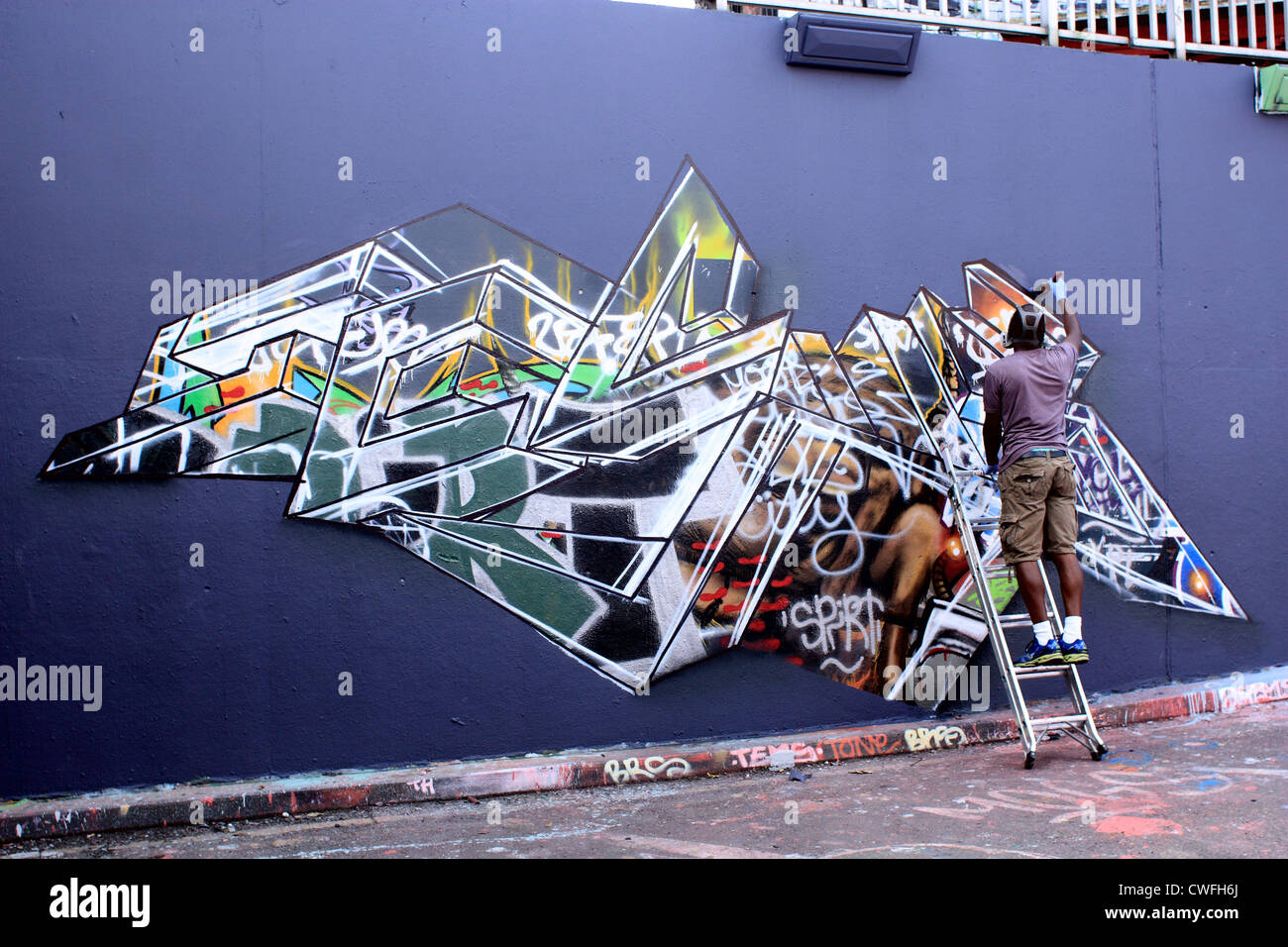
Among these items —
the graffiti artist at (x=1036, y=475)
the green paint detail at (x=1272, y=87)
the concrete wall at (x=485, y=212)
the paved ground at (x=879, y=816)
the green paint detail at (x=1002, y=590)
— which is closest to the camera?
the paved ground at (x=879, y=816)

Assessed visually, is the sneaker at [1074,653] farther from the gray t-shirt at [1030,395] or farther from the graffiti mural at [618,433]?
the gray t-shirt at [1030,395]

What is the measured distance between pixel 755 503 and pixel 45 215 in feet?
11.7

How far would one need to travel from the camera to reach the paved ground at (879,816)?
3.60 m

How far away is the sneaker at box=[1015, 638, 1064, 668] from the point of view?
4.71 meters

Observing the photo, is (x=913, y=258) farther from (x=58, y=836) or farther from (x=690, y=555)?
(x=58, y=836)

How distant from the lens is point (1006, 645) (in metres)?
5.00

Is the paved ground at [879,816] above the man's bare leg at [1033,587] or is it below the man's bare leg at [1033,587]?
below

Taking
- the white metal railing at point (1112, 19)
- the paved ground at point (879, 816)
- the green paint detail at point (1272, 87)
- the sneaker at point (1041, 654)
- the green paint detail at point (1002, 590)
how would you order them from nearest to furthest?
1. the paved ground at point (879, 816)
2. the sneaker at point (1041, 654)
3. the green paint detail at point (1002, 590)
4. the white metal railing at point (1112, 19)
5. the green paint detail at point (1272, 87)

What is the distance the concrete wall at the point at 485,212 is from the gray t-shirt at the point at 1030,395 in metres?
0.80

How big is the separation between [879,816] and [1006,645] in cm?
134

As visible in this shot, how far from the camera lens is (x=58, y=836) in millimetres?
4305

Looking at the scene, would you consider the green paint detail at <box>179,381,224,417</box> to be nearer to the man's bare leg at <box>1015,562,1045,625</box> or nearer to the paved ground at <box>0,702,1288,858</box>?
the paved ground at <box>0,702,1288,858</box>

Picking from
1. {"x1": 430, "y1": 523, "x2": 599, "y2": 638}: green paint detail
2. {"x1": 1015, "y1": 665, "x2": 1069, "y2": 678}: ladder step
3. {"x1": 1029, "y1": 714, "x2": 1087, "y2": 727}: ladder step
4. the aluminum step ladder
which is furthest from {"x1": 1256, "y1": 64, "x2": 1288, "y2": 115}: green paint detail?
{"x1": 430, "y1": 523, "x2": 599, "y2": 638}: green paint detail

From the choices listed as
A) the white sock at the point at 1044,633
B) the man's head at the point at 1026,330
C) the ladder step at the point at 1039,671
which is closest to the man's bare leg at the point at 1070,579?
the white sock at the point at 1044,633
